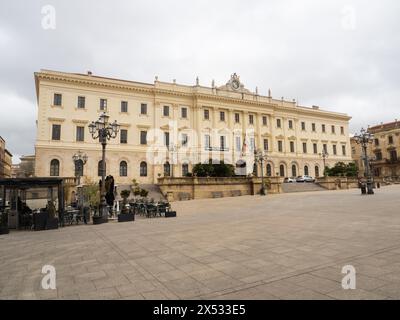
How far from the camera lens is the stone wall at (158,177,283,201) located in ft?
98.2

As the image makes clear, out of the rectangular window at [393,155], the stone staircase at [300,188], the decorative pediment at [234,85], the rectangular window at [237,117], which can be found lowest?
the stone staircase at [300,188]

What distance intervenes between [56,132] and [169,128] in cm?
1516

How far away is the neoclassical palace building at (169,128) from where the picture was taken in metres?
34.1

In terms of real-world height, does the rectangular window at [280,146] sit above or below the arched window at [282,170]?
above

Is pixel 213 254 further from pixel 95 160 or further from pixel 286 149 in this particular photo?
pixel 286 149

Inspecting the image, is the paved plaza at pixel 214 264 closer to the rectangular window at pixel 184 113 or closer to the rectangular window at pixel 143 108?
the rectangular window at pixel 143 108

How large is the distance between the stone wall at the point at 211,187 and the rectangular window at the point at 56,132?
14156 mm

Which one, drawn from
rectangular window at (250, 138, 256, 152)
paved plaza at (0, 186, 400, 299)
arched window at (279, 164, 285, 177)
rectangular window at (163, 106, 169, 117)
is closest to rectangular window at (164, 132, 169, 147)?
rectangular window at (163, 106, 169, 117)

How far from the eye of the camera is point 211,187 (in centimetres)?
3139

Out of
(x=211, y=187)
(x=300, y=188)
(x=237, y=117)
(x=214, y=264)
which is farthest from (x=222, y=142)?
(x=214, y=264)

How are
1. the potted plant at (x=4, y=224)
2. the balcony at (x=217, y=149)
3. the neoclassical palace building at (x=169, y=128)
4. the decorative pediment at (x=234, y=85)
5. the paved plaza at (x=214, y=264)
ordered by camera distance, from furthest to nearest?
the decorative pediment at (x=234, y=85)
the balcony at (x=217, y=149)
the neoclassical palace building at (x=169, y=128)
the potted plant at (x=4, y=224)
the paved plaza at (x=214, y=264)

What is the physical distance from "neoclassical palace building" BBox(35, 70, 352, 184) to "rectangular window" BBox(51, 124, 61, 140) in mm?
112

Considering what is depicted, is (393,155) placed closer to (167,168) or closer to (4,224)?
(167,168)

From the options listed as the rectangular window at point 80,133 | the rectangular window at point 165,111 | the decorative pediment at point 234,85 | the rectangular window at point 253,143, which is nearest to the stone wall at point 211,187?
the rectangular window at point 80,133
